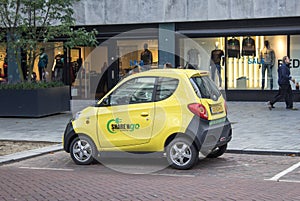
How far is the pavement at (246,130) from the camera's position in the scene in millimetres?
10836

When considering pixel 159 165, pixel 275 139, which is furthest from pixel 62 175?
pixel 275 139

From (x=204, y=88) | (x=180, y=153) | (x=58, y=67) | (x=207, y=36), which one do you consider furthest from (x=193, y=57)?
(x=180, y=153)

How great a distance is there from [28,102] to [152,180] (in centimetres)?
980

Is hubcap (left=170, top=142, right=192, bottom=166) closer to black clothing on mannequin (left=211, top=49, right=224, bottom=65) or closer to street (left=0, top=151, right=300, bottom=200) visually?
street (left=0, top=151, right=300, bottom=200)

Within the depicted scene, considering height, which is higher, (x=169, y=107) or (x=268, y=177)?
(x=169, y=107)

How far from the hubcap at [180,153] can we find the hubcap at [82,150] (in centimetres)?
161

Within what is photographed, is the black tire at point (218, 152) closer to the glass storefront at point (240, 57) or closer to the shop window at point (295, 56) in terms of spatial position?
the shop window at point (295, 56)

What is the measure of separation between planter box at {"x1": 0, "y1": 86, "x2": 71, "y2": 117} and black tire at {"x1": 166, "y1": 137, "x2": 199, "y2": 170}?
8916mm

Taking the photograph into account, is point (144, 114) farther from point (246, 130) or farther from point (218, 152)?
point (246, 130)

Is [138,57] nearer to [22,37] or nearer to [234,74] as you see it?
[234,74]

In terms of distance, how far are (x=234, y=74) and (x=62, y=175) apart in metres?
14.4

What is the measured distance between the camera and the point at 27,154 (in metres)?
10.9

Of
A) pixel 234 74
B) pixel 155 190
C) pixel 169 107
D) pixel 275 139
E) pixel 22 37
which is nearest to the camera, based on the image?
pixel 155 190

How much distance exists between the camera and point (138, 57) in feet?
76.9
